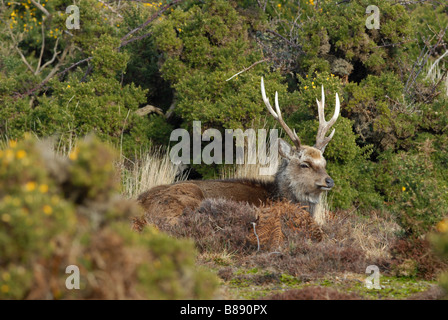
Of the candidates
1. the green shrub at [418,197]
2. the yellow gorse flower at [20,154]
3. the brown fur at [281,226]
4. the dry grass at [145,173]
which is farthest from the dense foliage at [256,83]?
the yellow gorse flower at [20,154]

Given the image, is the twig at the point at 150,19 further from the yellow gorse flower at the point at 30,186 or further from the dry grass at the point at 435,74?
the yellow gorse flower at the point at 30,186

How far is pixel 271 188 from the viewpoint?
9281mm

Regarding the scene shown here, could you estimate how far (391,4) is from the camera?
1187 centimetres

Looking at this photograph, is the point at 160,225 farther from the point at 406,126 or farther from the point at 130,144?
the point at 406,126

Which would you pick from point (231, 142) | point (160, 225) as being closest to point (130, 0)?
point (231, 142)

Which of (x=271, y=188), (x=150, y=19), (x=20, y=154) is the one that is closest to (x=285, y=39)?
(x=150, y=19)

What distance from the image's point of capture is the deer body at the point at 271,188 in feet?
Answer: 28.0

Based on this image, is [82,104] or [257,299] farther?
[82,104]

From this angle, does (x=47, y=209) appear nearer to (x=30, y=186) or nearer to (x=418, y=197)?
(x=30, y=186)

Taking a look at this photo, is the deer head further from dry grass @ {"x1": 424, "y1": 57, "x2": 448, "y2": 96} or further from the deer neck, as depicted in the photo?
dry grass @ {"x1": 424, "y1": 57, "x2": 448, "y2": 96}

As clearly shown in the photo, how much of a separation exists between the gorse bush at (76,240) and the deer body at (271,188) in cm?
487

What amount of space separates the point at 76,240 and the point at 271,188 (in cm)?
618

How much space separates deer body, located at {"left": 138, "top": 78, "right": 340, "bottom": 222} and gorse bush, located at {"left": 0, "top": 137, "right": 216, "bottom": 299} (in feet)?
→ 16.0

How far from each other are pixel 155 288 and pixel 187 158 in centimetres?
833
